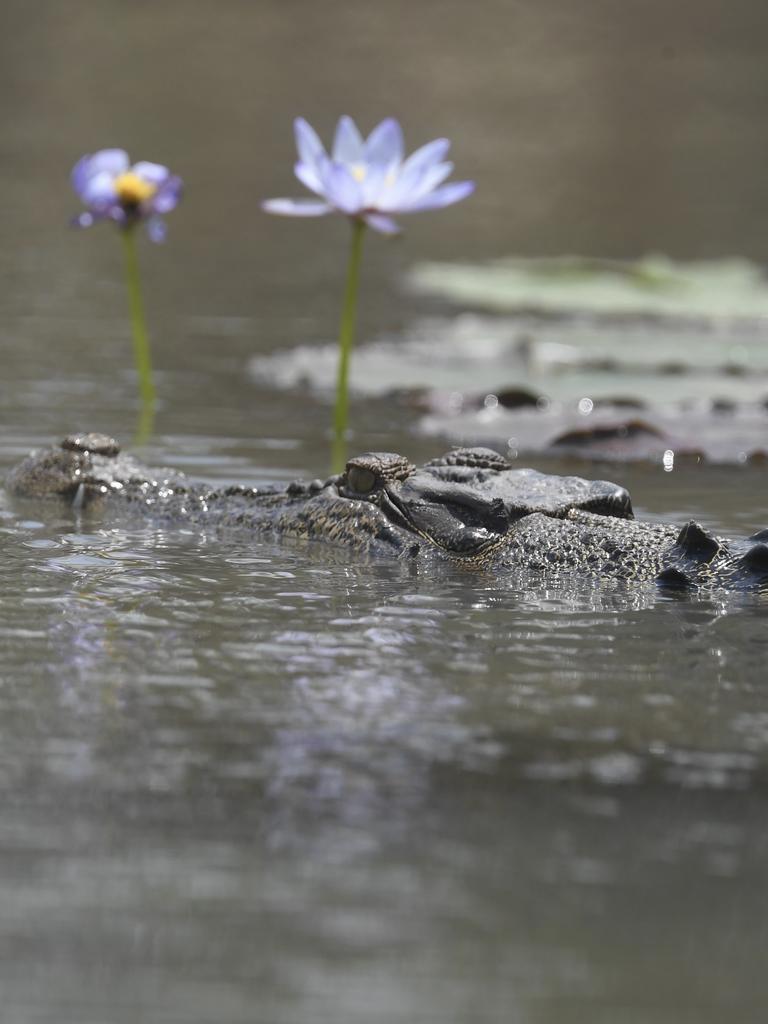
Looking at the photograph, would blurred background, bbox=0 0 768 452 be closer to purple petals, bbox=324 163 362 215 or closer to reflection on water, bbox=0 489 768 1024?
purple petals, bbox=324 163 362 215

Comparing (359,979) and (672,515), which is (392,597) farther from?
(359,979)

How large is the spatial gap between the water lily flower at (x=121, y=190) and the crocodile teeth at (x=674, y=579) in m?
3.40

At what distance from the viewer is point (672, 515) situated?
5855 mm

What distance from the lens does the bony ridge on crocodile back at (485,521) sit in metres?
4.75

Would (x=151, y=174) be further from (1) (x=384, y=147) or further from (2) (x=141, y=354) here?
(1) (x=384, y=147)

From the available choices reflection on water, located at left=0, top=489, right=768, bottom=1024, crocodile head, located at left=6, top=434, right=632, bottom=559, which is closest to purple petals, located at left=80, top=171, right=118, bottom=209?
crocodile head, located at left=6, top=434, right=632, bottom=559

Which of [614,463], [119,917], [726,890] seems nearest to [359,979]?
[119,917]

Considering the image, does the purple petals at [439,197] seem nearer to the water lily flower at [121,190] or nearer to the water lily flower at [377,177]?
the water lily flower at [377,177]

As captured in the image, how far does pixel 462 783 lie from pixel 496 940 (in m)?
0.61

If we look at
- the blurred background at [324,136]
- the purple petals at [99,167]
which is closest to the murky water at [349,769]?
the purple petals at [99,167]

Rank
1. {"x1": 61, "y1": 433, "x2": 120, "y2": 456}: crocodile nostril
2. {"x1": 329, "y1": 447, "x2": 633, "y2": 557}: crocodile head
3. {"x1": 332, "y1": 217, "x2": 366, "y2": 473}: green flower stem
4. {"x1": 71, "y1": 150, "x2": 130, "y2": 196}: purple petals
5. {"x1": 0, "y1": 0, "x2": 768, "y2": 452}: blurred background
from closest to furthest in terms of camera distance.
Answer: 1. {"x1": 329, "y1": 447, "x2": 633, "y2": 557}: crocodile head
2. {"x1": 61, "y1": 433, "x2": 120, "y2": 456}: crocodile nostril
3. {"x1": 332, "y1": 217, "x2": 366, "y2": 473}: green flower stem
4. {"x1": 71, "y1": 150, "x2": 130, "y2": 196}: purple petals
5. {"x1": 0, "y1": 0, "x2": 768, "y2": 452}: blurred background

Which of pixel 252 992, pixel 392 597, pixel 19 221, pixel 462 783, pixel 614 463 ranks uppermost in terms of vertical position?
pixel 19 221

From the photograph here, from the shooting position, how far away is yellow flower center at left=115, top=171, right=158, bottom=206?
7391 millimetres

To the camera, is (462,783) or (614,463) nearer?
(462,783)
